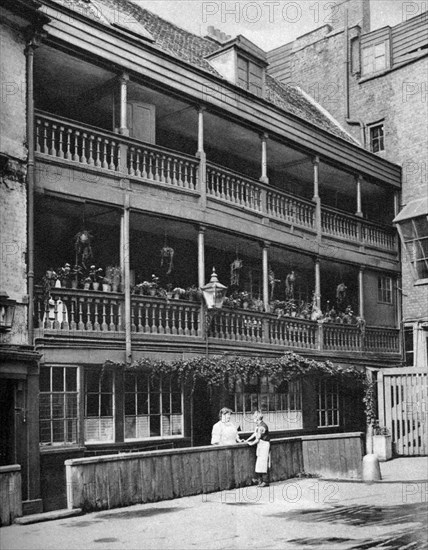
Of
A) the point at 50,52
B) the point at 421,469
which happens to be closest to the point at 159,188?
the point at 50,52

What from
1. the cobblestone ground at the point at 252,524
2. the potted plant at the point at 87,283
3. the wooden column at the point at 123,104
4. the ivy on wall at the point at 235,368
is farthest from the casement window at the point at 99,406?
the wooden column at the point at 123,104

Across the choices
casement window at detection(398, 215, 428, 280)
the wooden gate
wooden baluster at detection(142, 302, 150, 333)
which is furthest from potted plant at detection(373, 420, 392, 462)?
wooden baluster at detection(142, 302, 150, 333)

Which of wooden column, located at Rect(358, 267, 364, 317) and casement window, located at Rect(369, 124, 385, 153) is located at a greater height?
casement window, located at Rect(369, 124, 385, 153)

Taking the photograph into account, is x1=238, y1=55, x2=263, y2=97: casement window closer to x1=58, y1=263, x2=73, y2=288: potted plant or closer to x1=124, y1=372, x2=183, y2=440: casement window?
x1=58, y1=263, x2=73, y2=288: potted plant

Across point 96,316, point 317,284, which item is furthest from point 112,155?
point 317,284

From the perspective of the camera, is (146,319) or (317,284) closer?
(146,319)

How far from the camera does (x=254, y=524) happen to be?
34.9 ft

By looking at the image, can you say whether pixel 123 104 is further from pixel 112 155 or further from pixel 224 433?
pixel 224 433

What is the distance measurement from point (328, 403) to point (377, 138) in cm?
1005

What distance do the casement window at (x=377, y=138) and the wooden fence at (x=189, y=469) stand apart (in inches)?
520

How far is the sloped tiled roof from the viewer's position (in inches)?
805

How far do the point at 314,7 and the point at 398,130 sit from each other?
14671 mm

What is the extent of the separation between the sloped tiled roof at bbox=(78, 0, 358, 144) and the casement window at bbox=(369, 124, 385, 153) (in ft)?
2.33

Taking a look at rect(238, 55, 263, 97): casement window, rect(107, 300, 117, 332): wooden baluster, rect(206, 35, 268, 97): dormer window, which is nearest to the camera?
rect(107, 300, 117, 332): wooden baluster
